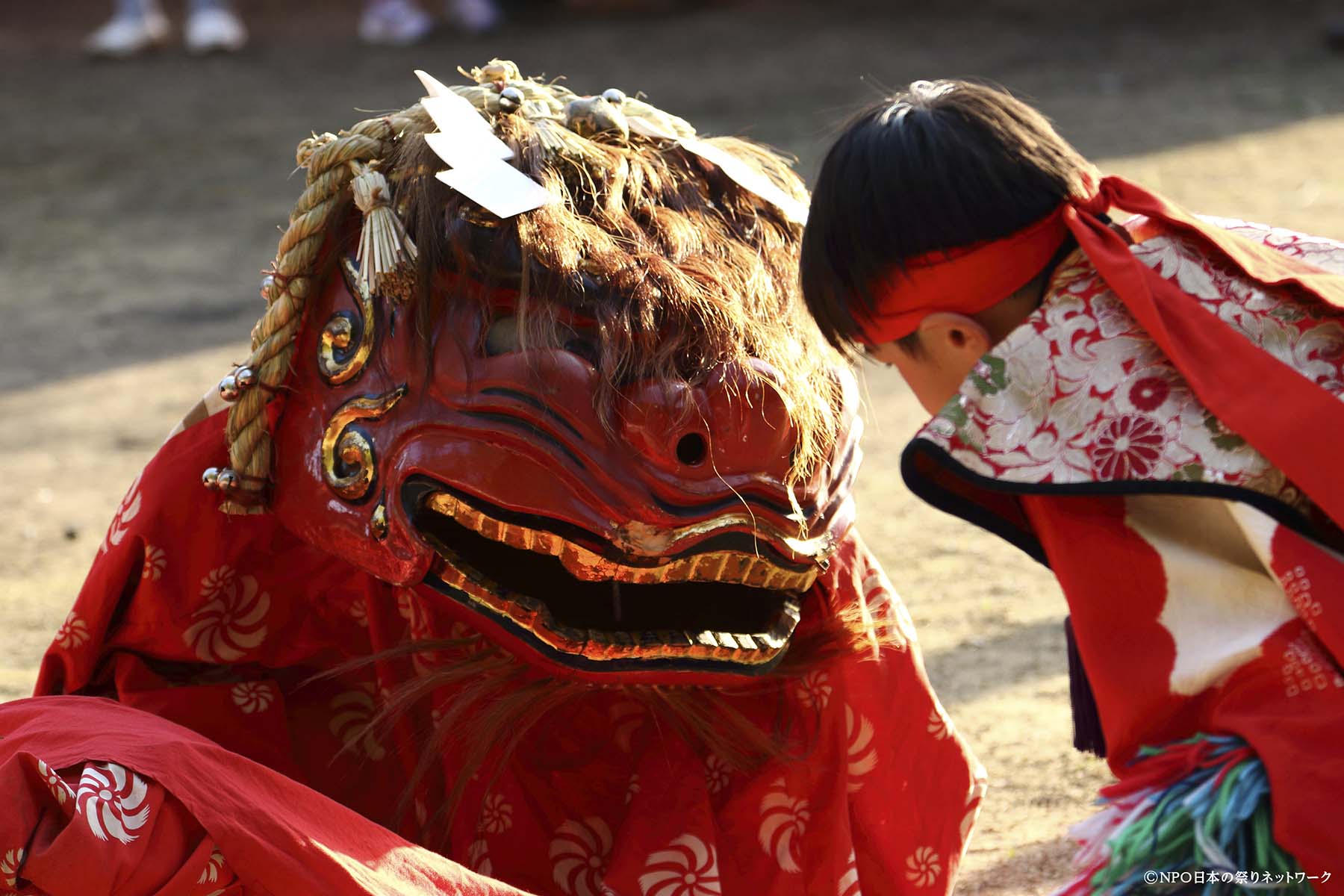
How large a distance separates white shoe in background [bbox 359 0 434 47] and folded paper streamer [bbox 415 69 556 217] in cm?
753

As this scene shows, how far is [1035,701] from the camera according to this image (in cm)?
264

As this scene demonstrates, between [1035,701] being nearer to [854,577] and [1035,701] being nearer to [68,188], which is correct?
[854,577]

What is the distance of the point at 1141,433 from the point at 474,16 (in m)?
8.13

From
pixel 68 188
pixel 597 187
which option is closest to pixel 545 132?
pixel 597 187

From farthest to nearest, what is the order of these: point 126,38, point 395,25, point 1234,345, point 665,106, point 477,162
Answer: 1. point 395,25
2. point 126,38
3. point 665,106
4. point 477,162
5. point 1234,345

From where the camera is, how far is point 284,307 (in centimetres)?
165

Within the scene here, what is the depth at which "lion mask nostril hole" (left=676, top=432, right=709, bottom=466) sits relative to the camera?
146 centimetres

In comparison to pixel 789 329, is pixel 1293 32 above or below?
below

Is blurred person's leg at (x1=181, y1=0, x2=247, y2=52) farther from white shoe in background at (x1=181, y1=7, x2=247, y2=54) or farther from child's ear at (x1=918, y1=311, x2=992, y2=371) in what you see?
child's ear at (x1=918, y1=311, x2=992, y2=371)

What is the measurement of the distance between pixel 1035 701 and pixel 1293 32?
645 centimetres

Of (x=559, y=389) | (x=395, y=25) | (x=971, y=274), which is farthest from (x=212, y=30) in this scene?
(x=971, y=274)

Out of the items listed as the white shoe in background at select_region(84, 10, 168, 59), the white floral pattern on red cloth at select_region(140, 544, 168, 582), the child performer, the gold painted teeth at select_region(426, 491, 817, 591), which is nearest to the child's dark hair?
the child performer

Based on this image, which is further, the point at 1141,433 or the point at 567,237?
the point at 567,237

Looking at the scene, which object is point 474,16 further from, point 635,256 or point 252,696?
point 635,256
